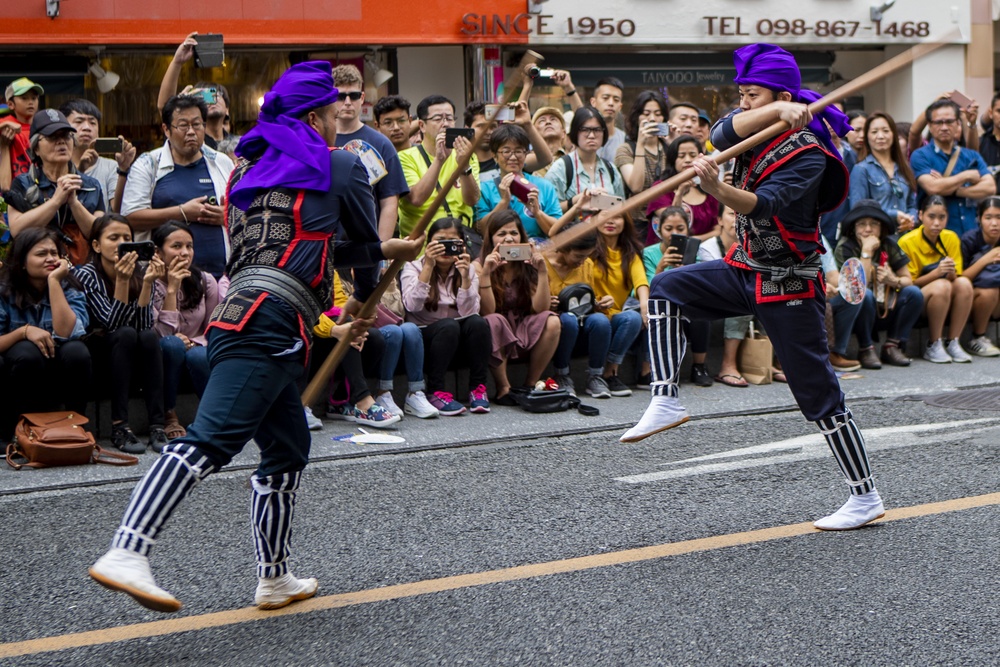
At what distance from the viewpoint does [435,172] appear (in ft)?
28.4

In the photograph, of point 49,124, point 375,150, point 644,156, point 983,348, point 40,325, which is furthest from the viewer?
point 983,348

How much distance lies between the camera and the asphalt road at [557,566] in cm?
405

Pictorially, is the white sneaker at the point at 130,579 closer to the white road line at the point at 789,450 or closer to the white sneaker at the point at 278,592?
the white sneaker at the point at 278,592

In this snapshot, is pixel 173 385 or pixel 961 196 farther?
pixel 961 196

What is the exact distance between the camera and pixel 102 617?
443cm

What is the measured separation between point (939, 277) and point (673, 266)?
2.77 metres

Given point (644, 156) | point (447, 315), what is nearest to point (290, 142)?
point (447, 315)

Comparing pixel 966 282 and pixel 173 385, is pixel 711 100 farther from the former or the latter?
pixel 173 385

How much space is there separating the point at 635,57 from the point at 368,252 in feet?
44.7

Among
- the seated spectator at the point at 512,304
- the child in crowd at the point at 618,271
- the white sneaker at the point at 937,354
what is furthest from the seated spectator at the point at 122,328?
the white sneaker at the point at 937,354

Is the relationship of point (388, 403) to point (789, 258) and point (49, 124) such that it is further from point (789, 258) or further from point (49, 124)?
point (789, 258)

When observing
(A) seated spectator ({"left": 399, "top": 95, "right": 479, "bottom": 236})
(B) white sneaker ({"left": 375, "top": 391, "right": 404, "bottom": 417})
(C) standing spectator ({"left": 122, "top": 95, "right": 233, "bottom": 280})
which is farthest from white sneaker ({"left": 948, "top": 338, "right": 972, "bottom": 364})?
(C) standing spectator ({"left": 122, "top": 95, "right": 233, "bottom": 280})

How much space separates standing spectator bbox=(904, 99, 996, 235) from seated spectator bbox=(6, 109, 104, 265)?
7.32 meters

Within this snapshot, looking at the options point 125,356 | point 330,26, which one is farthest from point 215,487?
point 330,26
